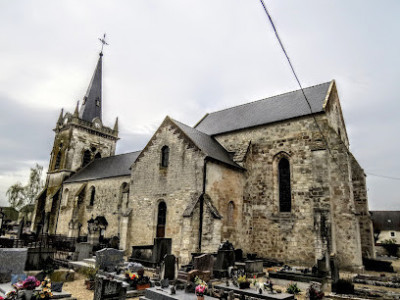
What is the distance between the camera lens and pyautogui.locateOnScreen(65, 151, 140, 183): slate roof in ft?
83.4

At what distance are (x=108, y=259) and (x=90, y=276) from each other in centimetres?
117

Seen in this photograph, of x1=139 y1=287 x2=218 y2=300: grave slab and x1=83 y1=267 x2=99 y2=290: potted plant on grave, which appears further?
x1=83 y1=267 x2=99 y2=290: potted plant on grave

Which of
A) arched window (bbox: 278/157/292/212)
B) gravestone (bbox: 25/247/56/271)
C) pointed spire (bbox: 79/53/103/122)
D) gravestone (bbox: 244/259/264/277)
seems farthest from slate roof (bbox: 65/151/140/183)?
gravestone (bbox: 244/259/264/277)

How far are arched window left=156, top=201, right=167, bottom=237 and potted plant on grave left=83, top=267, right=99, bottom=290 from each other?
5.03 m

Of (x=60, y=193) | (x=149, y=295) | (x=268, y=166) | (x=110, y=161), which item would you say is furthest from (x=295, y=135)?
(x=60, y=193)

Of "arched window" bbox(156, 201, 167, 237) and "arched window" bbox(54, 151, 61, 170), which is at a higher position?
"arched window" bbox(54, 151, 61, 170)

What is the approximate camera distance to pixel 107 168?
2773cm

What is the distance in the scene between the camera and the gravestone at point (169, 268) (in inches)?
336

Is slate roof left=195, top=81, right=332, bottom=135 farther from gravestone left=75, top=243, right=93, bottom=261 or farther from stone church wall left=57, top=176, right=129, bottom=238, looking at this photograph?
gravestone left=75, top=243, right=93, bottom=261

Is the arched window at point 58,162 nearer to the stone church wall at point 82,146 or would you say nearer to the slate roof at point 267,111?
the stone church wall at point 82,146

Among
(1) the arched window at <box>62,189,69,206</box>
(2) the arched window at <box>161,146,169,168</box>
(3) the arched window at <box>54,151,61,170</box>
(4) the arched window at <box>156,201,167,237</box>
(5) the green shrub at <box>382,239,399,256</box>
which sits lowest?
(5) the green shrub at <box>382,239,399,256</box>

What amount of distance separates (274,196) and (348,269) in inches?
197

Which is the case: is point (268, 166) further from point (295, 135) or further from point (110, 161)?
point (110, 161)

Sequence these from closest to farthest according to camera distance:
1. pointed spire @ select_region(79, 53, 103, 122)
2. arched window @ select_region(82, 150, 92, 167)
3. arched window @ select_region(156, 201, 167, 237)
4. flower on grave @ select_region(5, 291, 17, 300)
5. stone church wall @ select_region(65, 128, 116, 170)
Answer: flower on grave @ select_region(5, 291, 17, 300) → arched window @ select_region(156, 201, 167, 237) → stone church wall @ select_region(65, 128, 116, 170) → arched window @ select_region(82, 150, 92, 167) → pointed spire @ select_region(79, 53, 103, 122)
